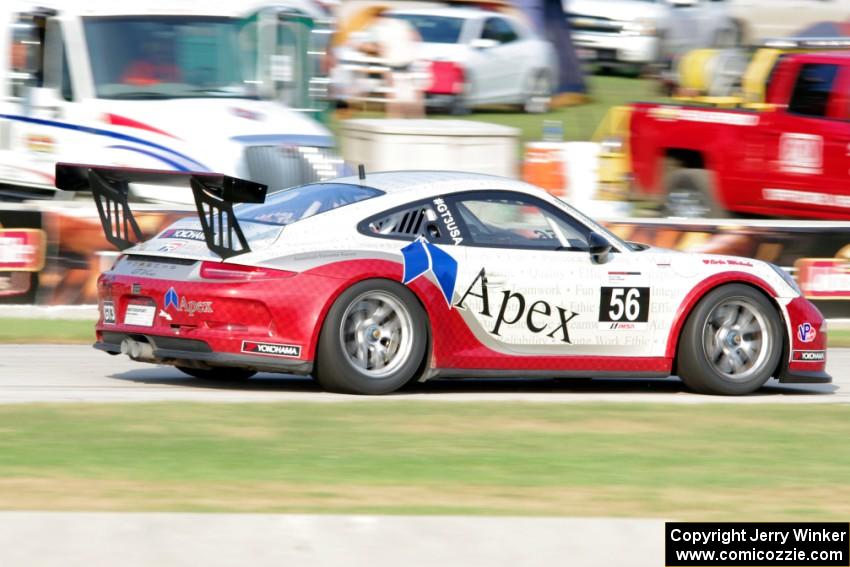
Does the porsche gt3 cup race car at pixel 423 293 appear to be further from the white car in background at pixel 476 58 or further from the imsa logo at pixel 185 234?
the white car in background at pixel 476 58

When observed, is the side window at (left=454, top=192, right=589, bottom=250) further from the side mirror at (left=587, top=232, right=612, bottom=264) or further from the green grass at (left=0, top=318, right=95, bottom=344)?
the green grass at (left=0, top=318, right=95, bottom=344)

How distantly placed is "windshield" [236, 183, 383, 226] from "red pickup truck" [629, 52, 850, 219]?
7.80m

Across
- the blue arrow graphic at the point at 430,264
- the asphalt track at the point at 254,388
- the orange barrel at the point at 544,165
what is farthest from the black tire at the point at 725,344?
the orange barrel at the point at 544,165

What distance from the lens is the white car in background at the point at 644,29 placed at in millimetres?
29781

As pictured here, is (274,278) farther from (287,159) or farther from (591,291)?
(287,159)

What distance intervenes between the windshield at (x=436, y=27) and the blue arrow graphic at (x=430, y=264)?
58.3ft

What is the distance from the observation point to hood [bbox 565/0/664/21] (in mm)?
31750

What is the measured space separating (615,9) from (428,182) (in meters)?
22.8

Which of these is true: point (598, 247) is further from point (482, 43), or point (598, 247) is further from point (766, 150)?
point (482, 43)

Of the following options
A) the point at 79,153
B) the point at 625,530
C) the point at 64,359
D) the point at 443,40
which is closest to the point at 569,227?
the point at 64,359

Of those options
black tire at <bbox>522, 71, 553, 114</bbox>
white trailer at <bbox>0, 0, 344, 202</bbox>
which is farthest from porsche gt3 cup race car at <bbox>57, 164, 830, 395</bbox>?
black tire at <bbox>522, 71, 553, 114</bbox>

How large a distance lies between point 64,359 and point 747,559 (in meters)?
6.80

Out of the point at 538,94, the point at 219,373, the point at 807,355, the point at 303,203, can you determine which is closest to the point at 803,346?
the point at 807,355

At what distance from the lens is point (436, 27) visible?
27188mm
